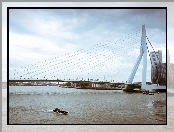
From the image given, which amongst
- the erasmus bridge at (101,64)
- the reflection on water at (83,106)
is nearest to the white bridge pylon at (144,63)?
the erasmus bridge at (101,64)

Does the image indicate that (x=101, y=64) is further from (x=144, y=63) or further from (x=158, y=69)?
(x=158, y=69)

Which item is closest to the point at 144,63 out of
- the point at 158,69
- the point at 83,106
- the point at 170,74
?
the point at 158,69

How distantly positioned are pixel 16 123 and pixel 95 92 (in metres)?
0.94

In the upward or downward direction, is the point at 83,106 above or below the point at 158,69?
below

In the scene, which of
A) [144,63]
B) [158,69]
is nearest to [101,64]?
[144,63]

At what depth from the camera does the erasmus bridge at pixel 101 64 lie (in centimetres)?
349

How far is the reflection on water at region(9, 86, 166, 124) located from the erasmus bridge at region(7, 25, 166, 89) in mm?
137

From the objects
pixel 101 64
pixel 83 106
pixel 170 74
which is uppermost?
pixel 101 64

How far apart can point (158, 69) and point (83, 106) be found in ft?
3.06

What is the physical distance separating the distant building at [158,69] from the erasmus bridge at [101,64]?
56mm

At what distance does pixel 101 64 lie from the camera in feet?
11.6

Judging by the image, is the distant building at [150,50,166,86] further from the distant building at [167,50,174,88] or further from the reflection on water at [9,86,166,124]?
the reflection on water at [9,86,166,124]

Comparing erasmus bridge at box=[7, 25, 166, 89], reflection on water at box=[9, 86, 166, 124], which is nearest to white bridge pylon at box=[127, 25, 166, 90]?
erasmus bridge at box=[7, 25, 166, 89]

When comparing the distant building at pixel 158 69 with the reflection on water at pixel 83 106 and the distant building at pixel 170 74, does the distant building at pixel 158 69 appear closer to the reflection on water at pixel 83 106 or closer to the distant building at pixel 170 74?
the distant building at pixel 170 74
